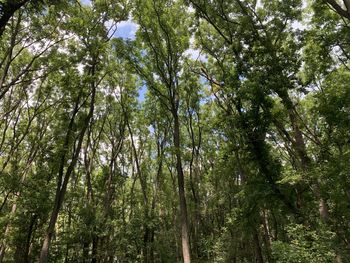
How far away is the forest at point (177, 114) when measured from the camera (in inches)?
423

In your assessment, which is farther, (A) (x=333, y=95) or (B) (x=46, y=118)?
(B) (x=46, y=118)

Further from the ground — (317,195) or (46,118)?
(46,118)

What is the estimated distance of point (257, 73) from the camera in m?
11.5

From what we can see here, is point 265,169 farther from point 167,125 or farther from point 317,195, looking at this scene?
point 167,125

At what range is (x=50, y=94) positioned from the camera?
1670 centimetres

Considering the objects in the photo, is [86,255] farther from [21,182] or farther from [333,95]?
[333,95]

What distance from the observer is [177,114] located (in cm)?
1512

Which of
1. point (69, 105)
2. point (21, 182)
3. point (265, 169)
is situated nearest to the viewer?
point (265, 169)

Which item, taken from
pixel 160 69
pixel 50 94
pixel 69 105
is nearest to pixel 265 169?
pixel 160 69

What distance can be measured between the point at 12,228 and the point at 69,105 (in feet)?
23.9

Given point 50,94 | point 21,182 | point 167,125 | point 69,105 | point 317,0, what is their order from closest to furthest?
point 317,0 < point 21,182 < point 69,105 < point 50,94 < point 167,125

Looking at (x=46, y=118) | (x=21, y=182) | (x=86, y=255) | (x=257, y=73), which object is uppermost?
(x=46, y=118)

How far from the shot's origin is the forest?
10.8 meters

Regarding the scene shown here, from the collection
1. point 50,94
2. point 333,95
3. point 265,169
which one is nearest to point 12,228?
point 50,94
